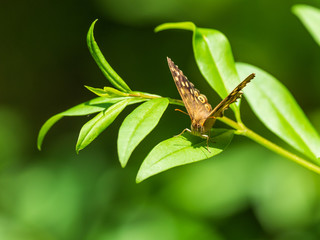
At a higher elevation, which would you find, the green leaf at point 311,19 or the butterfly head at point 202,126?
the green leaf at point 311,19

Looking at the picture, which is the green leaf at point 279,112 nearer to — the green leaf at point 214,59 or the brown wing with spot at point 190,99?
the green leaf at point 214,59

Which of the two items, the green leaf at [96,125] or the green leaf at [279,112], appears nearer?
the green leaf at [96,125]

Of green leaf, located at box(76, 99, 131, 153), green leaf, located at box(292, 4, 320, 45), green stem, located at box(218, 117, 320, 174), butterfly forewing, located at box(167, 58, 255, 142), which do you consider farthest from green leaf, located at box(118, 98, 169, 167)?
green leaf, located at box(292, 4, 320, 45)

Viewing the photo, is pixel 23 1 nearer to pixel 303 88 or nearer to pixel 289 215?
pixel 303 88

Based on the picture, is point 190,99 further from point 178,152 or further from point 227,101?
point 178,152

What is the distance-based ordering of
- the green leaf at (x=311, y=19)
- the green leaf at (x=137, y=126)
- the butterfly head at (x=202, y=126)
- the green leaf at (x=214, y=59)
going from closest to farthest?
the green leaf at (x=137, y=126) → the butterfly head at (x=202, y=126) → the green leaf at (x=214, y=59) → the green leaf at (x=311, y=19)

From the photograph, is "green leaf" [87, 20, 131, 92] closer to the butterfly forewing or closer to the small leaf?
the small leaf

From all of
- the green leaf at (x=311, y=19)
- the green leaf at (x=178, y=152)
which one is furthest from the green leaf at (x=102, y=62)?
the green leaf at (x=311, y=19)
